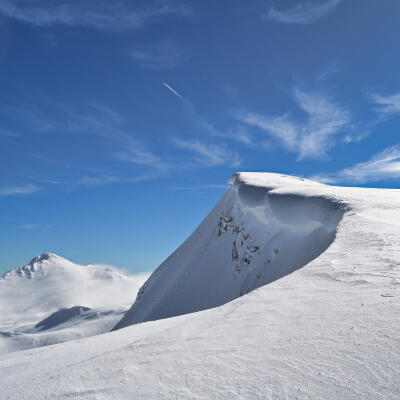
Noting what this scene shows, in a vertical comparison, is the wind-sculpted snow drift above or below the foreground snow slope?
above

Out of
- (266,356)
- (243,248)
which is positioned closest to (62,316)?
(243,248)

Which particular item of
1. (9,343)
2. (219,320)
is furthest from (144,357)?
(9,343)

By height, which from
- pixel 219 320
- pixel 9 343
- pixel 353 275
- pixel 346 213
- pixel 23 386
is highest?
pixel 346 213

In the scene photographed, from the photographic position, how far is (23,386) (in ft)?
11.6

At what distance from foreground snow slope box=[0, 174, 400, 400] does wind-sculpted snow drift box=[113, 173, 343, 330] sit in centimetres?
694

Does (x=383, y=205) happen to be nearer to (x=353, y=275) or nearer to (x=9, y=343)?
(x=353, y=275)

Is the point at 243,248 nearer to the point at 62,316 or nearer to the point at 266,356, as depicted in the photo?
the point at 266,356

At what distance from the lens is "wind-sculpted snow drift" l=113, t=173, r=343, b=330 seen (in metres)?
14.0

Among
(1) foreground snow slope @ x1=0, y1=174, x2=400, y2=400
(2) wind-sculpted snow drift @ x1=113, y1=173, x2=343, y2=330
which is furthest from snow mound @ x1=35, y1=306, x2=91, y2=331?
(1) foreground snow slope @ x1=0, y1=174, x2=400, y2=400

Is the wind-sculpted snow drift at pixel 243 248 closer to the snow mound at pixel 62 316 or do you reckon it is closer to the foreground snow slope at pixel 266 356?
the foreground snow slope at pixel 266 356

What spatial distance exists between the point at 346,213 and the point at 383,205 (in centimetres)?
154

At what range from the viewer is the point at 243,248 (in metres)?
20.7

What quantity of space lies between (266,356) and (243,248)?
17.8 metres

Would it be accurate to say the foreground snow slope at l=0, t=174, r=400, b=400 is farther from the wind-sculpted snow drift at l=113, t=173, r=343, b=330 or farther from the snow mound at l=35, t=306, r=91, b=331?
the snow mound at l=35, t=306, r=91, b=331
